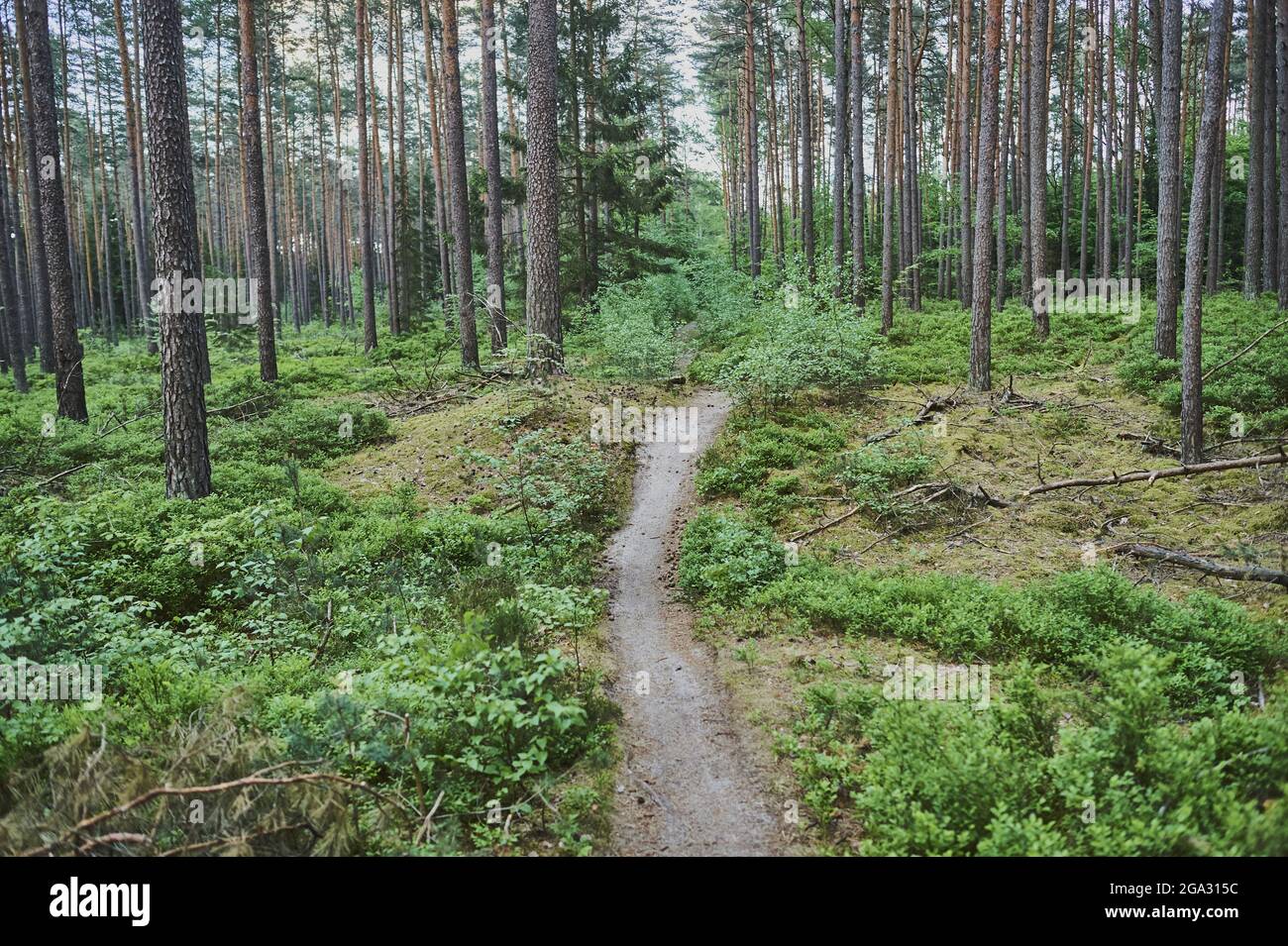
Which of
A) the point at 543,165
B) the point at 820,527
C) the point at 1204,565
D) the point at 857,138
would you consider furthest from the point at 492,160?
the point at 1204,565

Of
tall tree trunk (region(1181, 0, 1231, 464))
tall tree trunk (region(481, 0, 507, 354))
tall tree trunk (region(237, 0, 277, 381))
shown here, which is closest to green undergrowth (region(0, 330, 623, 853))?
tall tree trunk (region(237, 0, 277, 381))

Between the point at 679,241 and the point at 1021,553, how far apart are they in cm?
2083

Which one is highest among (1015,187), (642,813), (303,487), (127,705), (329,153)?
(329,153)

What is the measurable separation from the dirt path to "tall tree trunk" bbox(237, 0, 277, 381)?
14.4m

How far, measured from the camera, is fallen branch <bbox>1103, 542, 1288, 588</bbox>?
715 centimetres

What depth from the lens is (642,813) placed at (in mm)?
4727

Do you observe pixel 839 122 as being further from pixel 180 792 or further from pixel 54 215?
pixel 180 792

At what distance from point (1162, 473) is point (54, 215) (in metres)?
22.2

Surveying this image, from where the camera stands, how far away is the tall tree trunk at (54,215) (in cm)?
1425

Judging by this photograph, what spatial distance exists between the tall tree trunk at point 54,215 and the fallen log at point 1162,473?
19.1 m

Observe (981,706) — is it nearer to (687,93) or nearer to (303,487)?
(303,487)

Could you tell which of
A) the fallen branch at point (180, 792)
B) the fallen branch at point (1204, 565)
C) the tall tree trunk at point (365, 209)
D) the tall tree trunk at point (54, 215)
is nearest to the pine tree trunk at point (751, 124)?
the tall tree trunk at point (365, 209)

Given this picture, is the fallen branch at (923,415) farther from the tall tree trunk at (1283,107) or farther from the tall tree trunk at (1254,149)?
the tall tree trunk at (1254,149)

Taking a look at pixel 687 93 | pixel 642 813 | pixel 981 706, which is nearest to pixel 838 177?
pixel 981 706
